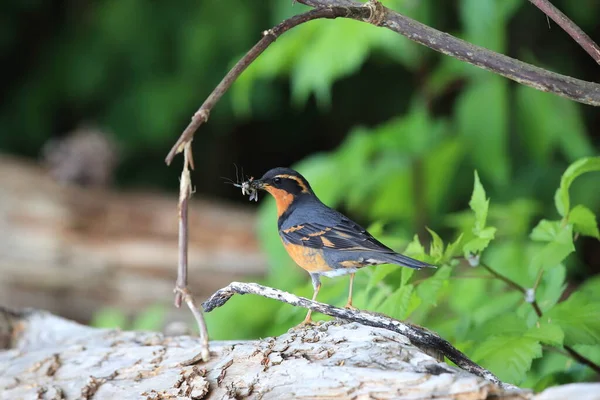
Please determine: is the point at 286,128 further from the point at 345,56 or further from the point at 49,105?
the point at 345,56

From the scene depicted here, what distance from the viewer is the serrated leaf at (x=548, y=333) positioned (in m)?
1.52

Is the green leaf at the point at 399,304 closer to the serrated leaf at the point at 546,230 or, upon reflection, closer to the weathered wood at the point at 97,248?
the serrated leaf at the point at 546,230

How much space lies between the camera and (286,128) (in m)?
6.64

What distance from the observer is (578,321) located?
65.9 inches

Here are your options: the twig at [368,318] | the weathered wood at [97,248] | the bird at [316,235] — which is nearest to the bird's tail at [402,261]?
the bird at [316,235]

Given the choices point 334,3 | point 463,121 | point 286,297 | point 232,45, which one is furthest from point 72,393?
point 232,45

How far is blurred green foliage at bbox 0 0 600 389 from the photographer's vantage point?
5.87 feet

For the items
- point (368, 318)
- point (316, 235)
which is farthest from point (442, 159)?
point (368, 318)

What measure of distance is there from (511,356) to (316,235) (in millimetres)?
497

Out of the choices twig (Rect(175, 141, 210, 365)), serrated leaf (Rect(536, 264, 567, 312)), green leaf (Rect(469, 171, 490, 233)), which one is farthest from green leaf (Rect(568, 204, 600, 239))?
twig (Rect(175, 141, 210, 365))

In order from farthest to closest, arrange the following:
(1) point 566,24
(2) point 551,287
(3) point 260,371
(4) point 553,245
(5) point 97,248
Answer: (5) point 97,248, (2) point 551,287, (4) point 553,245, (3) point 260,371, (1) point 566,24

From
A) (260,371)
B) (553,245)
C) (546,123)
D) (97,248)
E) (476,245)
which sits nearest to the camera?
(260,371)

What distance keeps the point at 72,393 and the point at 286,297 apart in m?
0.67

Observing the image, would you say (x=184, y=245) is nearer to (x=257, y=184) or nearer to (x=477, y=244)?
(x=257, y=184)
